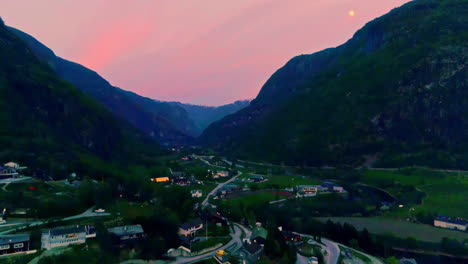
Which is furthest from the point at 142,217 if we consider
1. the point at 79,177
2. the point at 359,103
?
the point at 359,103

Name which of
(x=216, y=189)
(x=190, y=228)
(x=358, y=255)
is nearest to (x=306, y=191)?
(x=216, y=189)

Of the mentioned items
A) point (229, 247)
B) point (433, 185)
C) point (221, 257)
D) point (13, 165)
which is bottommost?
point (433, 185)

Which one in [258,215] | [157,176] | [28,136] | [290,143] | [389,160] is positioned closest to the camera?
[258,215]

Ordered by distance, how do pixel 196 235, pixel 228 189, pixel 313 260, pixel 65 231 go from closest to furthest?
1. pixel 65 231
2. pixel 313 260
3. pixel 196 235
4. pixel 228 189

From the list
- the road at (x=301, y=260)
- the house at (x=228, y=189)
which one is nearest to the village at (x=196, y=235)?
the road at (x=301, y=260)

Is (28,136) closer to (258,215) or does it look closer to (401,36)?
(258,215)

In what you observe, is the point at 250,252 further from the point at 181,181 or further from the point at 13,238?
the point at 181,181

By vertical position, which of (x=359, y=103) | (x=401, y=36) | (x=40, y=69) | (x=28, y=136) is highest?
(x=401, y=36)

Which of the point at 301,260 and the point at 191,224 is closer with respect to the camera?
the point at 301,260
